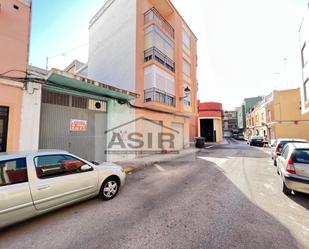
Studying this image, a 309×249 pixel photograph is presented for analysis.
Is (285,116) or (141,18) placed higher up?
(141,18)

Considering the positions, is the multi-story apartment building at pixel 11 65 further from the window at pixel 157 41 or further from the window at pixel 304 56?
the window at pixel 304 56

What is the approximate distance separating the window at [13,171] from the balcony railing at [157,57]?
10.2 meters

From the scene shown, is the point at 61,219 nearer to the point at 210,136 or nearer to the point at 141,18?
the point at 141,18

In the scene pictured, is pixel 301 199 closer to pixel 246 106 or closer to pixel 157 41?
pixel 157 41

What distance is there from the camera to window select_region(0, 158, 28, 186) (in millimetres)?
2898

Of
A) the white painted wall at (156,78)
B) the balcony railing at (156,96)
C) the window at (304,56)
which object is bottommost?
the balcony railing at (156,96)

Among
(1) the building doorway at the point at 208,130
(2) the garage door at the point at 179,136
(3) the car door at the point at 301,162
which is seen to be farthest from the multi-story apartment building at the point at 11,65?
(1) the building doorway at the point at 208,130

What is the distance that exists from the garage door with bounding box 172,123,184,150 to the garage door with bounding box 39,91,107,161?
784 centimetres

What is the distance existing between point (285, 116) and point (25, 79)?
2786 centimetres

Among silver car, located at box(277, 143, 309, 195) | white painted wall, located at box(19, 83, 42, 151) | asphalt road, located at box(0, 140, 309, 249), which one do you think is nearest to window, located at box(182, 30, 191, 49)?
white painted wall, located at box(19, 83, 42, 151)

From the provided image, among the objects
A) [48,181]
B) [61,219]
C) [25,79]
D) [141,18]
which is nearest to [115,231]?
[61,219]

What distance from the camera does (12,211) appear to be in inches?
110

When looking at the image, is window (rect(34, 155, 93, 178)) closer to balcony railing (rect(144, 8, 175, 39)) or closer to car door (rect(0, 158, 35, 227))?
car door (rect(0, 158, 35, 227))

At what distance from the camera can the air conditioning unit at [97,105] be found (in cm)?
849
